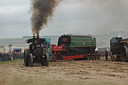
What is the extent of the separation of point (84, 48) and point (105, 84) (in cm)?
2728

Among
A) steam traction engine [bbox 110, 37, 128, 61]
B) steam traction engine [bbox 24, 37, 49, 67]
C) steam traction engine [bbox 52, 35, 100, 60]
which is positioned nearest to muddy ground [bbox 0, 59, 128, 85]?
steam traction engine [bbox 24, 37, 49, 67]

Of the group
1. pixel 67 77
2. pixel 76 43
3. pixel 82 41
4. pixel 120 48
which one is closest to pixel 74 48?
pixel 76 43

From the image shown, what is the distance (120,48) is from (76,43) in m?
7.99

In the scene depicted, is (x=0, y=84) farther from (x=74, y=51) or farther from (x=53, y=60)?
(x=74, y=51)

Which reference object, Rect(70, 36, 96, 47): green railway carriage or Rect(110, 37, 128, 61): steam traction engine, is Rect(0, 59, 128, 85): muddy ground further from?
Rect(70, 36, 96, 47): green railway carriage

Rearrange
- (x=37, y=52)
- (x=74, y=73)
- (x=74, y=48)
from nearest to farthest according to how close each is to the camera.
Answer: (x=74, y=73)
(x=37, y=52)
(x=74, y=48)

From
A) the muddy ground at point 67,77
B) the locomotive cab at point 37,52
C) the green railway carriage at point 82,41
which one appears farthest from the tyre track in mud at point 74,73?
the green railway carriage at point 82,41

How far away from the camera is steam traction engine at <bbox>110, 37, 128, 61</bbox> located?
30.0 m

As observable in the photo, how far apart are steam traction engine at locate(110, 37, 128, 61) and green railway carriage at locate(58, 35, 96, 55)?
19.9ft

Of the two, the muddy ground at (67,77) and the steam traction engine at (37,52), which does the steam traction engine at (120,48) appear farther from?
the muddy ground at (67,77)

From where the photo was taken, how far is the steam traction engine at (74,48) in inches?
1398

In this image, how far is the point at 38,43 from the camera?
24594mm

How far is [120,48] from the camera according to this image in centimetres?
3145

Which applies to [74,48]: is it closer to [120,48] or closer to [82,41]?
[82,41]
